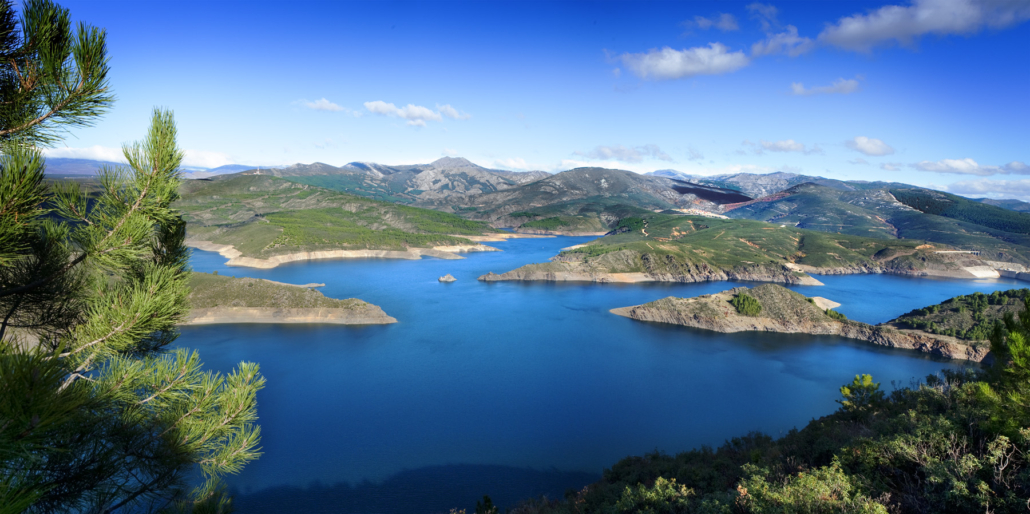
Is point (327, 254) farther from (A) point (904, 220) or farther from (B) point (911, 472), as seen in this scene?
(A) point (904, 220)

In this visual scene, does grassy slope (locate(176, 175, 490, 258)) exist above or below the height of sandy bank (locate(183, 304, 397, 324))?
above

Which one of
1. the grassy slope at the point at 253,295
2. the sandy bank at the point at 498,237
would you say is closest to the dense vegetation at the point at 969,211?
the sandy bank at the point at 498,237

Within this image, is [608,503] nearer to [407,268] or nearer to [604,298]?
[604,298]

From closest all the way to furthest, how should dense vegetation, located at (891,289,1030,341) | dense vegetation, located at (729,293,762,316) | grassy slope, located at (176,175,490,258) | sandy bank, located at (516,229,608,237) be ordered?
dense vegetation, located at (891,289,1030,341) < dense vegetation, located at (729,293,762,316) < grassy slope, located at (176,175,490,258) < sandy bank, located at (516,229,608,237)

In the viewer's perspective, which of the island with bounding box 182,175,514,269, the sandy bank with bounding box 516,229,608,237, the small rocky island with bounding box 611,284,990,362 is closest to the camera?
the small rocky island with bounding box 611,284,990,362

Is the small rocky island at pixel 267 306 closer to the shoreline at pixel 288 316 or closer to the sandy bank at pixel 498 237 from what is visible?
the shoreline at pixel 288 316

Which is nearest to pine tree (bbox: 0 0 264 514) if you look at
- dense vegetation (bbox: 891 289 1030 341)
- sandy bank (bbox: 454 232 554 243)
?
dense vegetation (bbox: 891 289 1030 341)

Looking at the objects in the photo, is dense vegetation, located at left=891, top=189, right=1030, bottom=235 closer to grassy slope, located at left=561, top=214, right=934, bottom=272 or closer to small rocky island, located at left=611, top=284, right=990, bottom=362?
grassy slope, located at left=561, top=214, right=934, bottom=272

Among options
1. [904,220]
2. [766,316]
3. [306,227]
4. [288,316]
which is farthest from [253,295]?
[904,220]
